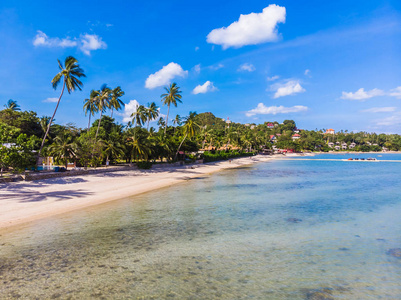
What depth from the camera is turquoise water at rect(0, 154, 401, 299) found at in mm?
8195

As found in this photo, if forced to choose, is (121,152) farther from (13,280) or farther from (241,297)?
(241,297)

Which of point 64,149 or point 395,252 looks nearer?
point 395,252

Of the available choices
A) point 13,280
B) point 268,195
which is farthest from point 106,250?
point 268,195

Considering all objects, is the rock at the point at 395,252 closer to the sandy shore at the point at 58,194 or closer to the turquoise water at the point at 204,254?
the turquoise water at the point at 204,254

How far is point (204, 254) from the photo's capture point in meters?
11.1

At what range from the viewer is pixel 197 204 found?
70.9ft

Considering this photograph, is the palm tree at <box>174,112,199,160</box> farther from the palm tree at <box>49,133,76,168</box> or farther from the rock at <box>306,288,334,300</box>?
the rock at <box>306,288,334,300</box>

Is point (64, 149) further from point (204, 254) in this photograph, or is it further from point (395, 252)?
point (395, 252)

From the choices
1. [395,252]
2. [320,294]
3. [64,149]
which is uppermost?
[64,149]

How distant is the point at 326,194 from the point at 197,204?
15.9 meters

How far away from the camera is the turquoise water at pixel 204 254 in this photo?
26.9ft

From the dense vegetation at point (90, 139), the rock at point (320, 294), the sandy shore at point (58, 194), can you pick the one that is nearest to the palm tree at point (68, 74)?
the dense vegetation at point (90, 139)

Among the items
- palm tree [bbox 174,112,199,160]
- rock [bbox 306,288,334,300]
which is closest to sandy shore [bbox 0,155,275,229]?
rock [bbox 306,288,334,300]

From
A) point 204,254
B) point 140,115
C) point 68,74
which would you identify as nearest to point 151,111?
point 140,115
